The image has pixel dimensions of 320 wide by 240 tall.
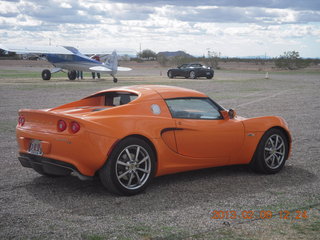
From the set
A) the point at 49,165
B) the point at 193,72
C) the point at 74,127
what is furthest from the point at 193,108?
the point at 193,72

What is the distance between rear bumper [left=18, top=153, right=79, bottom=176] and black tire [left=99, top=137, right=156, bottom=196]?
401mm

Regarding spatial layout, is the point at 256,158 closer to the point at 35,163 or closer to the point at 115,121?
the point at 115,121

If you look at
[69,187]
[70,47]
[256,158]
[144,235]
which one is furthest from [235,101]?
[70,47]

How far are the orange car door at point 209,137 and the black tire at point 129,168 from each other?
0.57 m

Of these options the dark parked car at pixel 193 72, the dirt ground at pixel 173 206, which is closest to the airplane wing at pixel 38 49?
the dark parked car at pixel 193 72

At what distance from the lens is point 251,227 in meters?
4.98

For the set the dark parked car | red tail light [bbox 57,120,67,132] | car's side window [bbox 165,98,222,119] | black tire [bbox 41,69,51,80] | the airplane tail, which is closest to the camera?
red tail light [bbox 57,120,67,132]

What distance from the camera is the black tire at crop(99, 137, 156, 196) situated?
19.4 ft

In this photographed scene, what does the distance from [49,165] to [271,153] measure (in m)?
3.33

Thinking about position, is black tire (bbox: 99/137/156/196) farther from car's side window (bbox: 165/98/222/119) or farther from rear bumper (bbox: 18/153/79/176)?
car's side window (bbox: 165/98/222/119)

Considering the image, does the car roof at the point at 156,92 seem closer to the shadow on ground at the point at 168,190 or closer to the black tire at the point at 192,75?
the shadow on ground at the point at 168,190

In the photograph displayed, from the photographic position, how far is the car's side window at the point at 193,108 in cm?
673

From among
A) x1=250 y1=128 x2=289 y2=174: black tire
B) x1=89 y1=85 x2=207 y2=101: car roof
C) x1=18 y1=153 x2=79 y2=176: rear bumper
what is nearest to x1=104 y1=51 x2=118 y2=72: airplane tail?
x1=250 y1=128 x2=289 y2=174: black tire

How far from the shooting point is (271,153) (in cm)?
747
